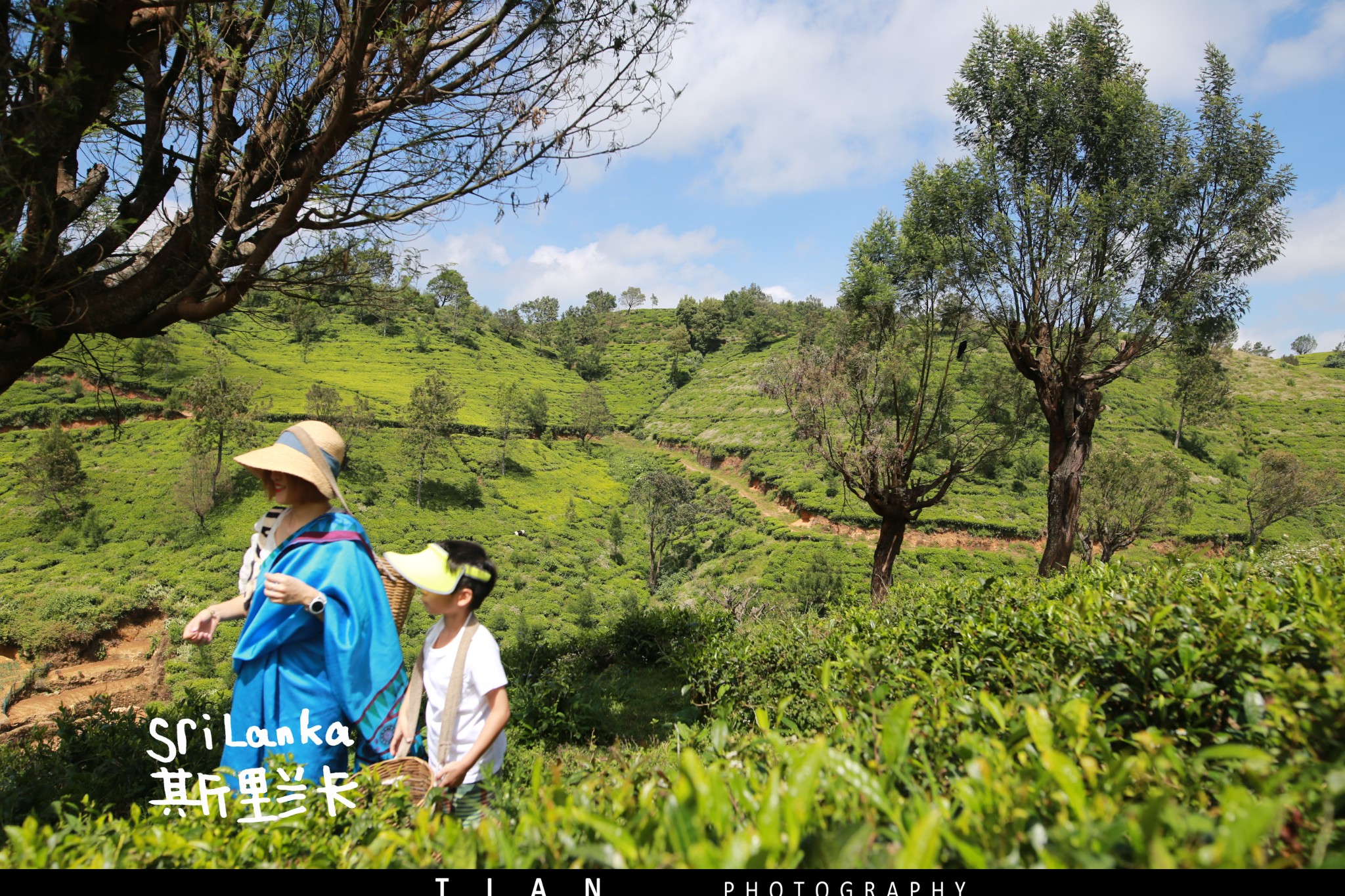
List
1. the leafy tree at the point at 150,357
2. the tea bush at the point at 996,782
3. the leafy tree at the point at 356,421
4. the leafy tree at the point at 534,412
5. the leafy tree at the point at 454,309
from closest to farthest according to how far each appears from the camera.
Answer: the tea bush at the point at 996,782 < the leafy tree at the point at 150,357 < the leafy tree at the point at 356,421 < the leafy tree at the point at 534,412 < the leafy tree at the point at 454,309

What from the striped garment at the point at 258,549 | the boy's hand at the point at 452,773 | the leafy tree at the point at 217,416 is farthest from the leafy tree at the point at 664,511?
the boy's hand at the point at 452,773

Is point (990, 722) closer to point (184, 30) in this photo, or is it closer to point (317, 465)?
point (317, 465)

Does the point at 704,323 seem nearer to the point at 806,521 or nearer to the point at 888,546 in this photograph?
the point at 806,521

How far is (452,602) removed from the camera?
9.02 ft

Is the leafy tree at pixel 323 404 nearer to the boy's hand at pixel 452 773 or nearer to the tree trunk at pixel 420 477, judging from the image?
the tree trunk at pixel 420 477

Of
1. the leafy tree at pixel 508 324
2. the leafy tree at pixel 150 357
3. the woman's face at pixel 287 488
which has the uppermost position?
the leafy tree at pixel 508 324

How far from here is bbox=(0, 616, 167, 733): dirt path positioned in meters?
14.2

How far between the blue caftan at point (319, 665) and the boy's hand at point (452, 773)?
464 millimetres

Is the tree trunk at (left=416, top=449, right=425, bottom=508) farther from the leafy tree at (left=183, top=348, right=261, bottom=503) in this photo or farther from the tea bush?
the tea bush

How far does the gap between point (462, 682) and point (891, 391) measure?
37.1 feet

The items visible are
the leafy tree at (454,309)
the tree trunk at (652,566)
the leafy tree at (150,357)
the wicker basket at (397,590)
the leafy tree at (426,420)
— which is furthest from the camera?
the leafy tree at (454,309)

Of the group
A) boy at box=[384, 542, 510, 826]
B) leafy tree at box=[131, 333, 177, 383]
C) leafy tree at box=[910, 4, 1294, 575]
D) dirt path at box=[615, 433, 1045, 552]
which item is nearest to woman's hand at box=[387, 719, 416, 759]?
boy at box=[384, 542, 510, 826]

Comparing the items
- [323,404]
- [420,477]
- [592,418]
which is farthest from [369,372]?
[420,477]

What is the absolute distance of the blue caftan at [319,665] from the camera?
2738mm
